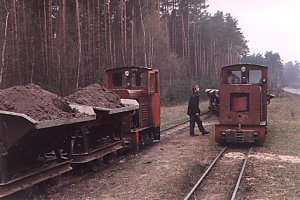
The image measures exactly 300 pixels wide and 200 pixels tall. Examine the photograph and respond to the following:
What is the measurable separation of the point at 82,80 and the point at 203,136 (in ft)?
30.4

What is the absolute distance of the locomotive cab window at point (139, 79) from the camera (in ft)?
45.8

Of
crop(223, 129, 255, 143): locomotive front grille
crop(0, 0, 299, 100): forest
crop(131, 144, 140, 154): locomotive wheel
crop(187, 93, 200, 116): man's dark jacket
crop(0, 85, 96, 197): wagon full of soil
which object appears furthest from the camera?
crop(0, 0, 299, 100): forest

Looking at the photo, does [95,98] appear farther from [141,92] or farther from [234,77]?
[234,77]

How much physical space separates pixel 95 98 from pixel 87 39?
48.8 ft

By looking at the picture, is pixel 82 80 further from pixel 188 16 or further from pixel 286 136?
pixel 188 16

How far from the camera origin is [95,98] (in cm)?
1034

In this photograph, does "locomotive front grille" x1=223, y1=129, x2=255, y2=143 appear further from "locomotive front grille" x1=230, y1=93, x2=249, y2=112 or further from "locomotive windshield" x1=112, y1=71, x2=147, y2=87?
"locomotive windshield" x1=112, y1=71, x2=147, y2=87

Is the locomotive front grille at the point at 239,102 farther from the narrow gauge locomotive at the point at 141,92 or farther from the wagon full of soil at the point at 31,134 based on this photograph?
the wagon full of soil at the point at 31,134

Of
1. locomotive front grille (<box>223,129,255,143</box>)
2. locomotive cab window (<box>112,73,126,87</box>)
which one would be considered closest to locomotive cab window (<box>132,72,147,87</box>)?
locomotive cab window (<box>112,73,126,87</box>)

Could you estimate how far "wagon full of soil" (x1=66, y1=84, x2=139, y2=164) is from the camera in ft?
31.2

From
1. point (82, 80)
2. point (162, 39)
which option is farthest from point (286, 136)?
point (162, 39)

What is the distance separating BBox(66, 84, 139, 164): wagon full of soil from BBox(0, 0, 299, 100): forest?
29.2 feet

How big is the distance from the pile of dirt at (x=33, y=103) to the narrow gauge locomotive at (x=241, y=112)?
22.6 ft

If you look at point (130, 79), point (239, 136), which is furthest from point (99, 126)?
point (239, 136)
